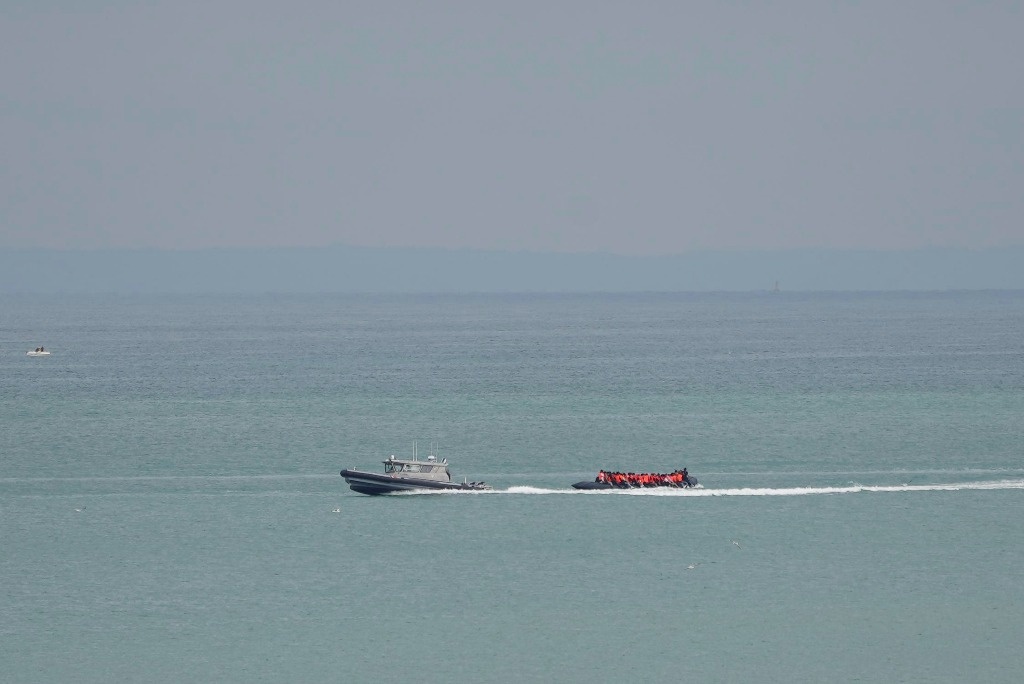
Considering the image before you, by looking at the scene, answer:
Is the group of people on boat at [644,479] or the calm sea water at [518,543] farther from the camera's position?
the group of people on boat at [644,479]

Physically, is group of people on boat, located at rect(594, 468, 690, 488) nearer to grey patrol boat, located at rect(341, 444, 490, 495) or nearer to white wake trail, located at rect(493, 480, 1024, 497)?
white wake trail, located at rect(493, 480, 1024, 497)

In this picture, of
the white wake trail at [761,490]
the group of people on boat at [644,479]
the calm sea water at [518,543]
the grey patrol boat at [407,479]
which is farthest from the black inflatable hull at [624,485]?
the grey patrol boat at [407,479]

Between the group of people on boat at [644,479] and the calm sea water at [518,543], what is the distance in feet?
2.82

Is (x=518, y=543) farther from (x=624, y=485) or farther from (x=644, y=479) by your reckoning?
(x=644, y=479)

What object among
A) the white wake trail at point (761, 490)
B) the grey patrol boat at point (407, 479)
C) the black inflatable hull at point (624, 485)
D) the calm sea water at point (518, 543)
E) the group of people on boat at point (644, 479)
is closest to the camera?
the calm sea water at point (518, 543)

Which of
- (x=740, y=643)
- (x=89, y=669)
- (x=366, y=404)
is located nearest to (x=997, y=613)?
(x=740, y=643)

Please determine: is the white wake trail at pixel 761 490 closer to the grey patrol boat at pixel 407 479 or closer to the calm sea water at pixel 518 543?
the calm sea water at pixel 518 543

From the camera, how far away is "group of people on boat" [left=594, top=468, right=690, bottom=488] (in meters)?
77.6

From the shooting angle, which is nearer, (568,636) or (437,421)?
(568,636)

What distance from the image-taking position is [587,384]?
465 ft

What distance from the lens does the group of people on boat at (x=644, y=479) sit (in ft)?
254

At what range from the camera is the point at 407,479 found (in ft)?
258

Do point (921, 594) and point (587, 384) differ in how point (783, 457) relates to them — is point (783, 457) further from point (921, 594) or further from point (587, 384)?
point (587, 384)

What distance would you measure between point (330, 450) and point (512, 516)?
972 inches
